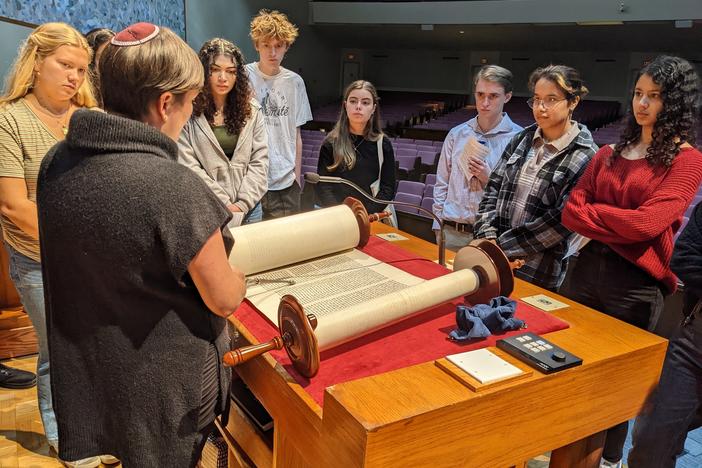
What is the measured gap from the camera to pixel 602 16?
8.84 m

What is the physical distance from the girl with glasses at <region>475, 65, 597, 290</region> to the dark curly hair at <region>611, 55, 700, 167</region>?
27 cm

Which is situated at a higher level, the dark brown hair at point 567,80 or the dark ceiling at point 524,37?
the dark ceiling at point 524,37

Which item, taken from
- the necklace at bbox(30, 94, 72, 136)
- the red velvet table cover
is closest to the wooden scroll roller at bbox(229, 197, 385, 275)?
the red velvet table cover

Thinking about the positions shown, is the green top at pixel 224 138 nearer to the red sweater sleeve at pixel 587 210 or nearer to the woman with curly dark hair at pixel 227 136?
the woman with curly dark hair at pixel 227 136

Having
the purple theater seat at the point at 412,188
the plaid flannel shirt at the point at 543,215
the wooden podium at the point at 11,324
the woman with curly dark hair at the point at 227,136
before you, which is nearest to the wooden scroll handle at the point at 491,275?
the plaid flannel shirt at the point at 543,215

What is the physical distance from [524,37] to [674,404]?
10.8 meters

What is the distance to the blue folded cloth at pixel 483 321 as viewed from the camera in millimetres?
1088

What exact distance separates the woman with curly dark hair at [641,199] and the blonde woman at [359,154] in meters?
1.07

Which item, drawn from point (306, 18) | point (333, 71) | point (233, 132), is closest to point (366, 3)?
point (306, 18)

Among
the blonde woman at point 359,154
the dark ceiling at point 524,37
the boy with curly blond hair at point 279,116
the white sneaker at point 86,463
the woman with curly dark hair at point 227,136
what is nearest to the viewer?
the white sneaker at point 86,463

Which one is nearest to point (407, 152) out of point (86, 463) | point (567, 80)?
point (567, 80)

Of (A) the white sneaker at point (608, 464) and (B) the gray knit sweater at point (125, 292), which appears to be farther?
(A) the white sneaker at point (608, 464)

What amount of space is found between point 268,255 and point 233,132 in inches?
34.1

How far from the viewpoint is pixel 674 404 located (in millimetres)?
1465
